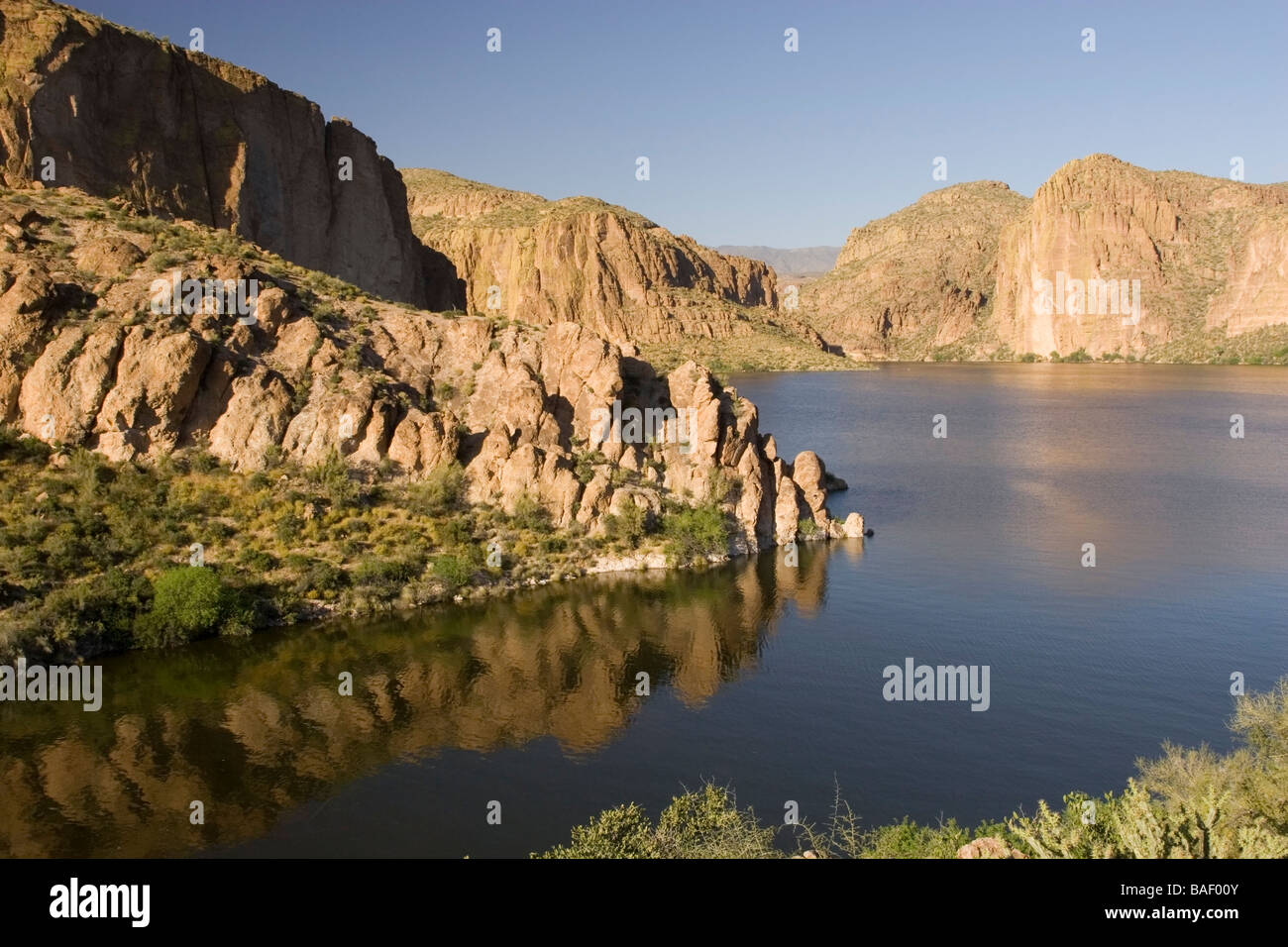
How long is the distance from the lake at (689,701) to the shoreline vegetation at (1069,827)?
135 centimetres

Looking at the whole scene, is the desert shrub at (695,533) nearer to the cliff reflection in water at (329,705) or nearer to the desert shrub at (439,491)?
the cliff reflection in water at (329,705)

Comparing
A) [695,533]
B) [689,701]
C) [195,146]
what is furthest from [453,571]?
[195,146]

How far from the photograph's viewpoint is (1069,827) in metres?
15.7

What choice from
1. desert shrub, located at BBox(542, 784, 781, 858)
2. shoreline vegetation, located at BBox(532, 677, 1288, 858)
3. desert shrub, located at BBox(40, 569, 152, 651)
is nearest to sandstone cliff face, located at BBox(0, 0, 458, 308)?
desert shrub, located at BBox(40, 569, 152, 651)

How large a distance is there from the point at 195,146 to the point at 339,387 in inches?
1264

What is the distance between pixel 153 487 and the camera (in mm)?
37688

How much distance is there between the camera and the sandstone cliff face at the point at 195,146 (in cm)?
5062

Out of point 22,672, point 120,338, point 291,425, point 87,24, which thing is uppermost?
point 87,24

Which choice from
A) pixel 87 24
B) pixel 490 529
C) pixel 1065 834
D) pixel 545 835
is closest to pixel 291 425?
pixel 490 529

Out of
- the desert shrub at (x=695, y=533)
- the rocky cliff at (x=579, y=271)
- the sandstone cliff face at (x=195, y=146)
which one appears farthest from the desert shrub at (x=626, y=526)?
the rocky cliff at (x=579, y=271)

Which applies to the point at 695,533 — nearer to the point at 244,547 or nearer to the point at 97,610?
the point at 244,547
